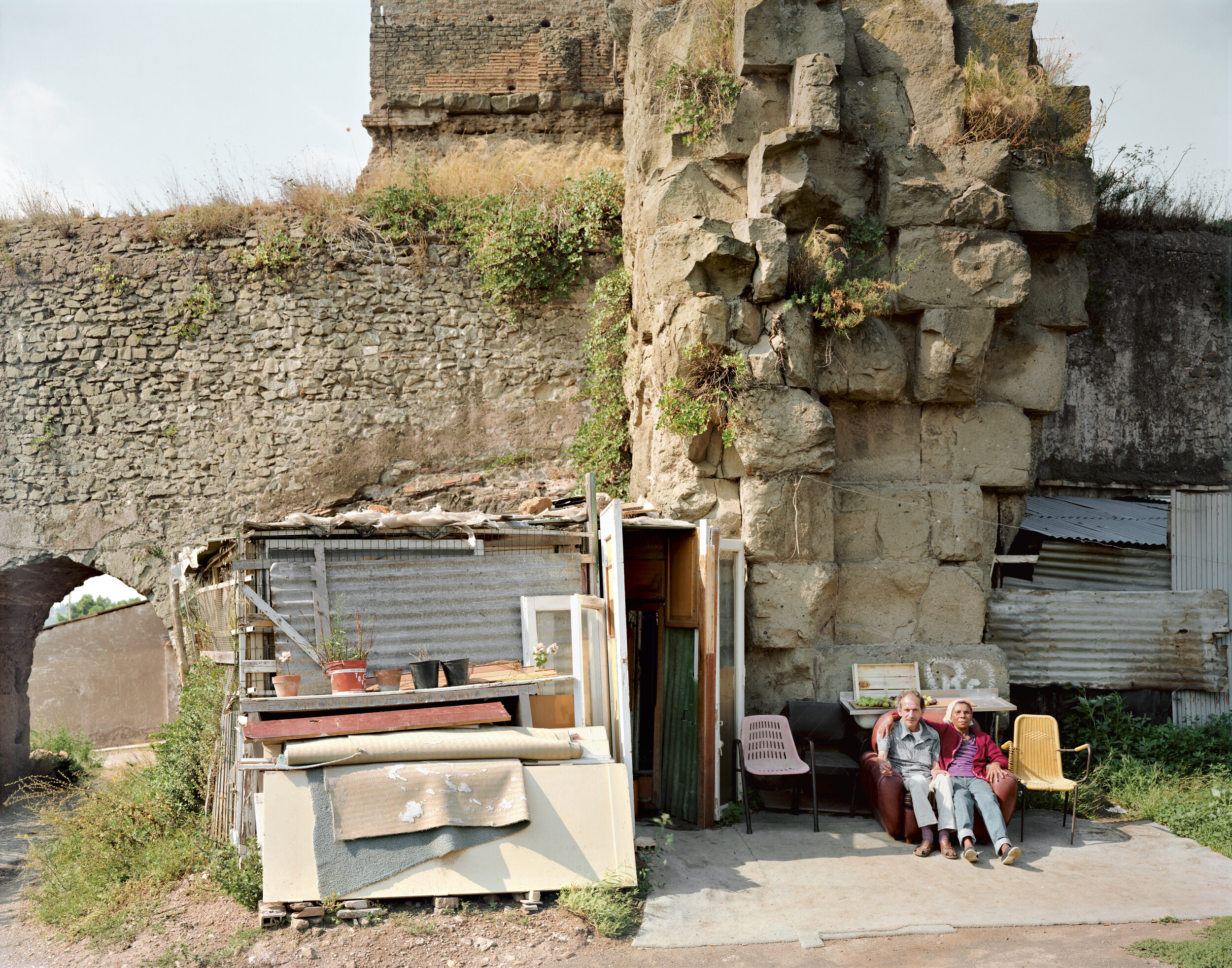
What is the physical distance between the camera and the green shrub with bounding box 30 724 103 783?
12.7m

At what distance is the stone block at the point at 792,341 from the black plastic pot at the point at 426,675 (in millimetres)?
3823

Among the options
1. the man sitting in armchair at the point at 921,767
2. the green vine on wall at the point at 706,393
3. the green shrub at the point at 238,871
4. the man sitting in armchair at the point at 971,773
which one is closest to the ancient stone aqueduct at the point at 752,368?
the green vine on wall at the point at 706,393

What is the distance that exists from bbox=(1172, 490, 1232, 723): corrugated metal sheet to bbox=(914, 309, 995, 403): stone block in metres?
2.73

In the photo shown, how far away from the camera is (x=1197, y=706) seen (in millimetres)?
8648

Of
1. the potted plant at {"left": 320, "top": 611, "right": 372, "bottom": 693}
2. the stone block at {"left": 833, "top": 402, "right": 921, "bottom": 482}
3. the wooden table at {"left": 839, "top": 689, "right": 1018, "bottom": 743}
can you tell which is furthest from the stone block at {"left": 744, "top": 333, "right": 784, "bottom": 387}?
the potted plant at {"left": 320, "top": 611, "right": 372, "bottom": 693}

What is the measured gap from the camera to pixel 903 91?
27.3 ft

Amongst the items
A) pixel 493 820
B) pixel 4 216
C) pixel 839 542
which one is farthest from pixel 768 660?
pixel 4 216

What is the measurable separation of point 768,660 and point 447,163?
8.52 metres

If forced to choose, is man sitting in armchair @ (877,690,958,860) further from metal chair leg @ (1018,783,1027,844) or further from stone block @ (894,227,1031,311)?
stone block @ (894,227,1031,311)

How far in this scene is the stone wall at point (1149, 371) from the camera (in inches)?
440

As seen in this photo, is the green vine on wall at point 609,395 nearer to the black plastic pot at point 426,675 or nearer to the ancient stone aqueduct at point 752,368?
the ancient stone aqueduct at point 752,368

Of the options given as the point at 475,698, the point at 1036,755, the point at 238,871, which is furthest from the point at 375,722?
the point at 1036,755

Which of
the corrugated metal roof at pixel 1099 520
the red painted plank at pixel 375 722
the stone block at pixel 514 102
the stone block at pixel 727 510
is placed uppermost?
the stone block at pixel 514 102

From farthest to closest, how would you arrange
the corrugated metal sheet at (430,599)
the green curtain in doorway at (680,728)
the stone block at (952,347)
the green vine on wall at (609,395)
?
the green vine on wall at (609,395)
the stone block at (952,347)
the green curtain in doorway at (680,728)
the corrugated metal sheet at (430,599)
